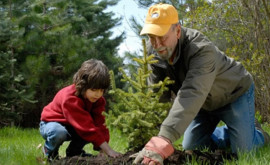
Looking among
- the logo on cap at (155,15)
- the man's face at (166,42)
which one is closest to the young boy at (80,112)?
the man's face at (166,42)

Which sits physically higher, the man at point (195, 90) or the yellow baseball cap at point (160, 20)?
the yellow baseball cap at point (160, 20)

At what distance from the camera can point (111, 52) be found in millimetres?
12672

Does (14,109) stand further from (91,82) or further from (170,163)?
(170,163)

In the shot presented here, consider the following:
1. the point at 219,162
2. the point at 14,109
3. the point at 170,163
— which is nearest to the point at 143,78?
the point at 170,163

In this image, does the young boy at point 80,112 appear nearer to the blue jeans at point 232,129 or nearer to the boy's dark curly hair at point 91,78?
the boy's dark curly hair at point 91,78

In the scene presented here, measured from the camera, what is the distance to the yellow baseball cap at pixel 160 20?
9.64 ft

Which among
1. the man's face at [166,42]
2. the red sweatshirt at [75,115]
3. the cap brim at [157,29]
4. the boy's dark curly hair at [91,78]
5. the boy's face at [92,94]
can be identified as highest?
the cap brim at [157,29]

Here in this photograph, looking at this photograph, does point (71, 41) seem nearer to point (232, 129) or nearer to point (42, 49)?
point (42, 49)

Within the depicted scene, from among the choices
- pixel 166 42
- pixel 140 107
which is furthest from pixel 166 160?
pixel 166 42

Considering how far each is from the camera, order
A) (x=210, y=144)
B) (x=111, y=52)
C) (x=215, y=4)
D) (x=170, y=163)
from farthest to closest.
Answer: (x=111, y=52), (x=215, y=4), (x=210, y=144), (x=170, y=163)

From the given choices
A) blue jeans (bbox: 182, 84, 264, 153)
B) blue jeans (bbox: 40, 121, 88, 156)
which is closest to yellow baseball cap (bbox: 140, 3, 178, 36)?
blue jeans (bbox: 40, 121, 88, 156)

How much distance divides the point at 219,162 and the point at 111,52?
9.85 m

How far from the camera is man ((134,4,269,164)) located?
2785 millimetres

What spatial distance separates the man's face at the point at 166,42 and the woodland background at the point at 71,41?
7.90 ft
